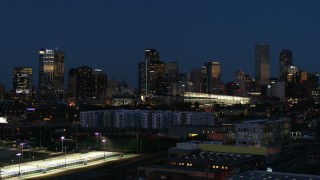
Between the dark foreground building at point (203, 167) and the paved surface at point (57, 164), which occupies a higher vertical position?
the dark foreground building at point (203, 167)

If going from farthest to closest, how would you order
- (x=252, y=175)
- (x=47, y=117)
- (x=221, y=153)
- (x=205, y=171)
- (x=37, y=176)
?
1. (x=47, y=117)
2. (x=221, y=153)
3. (x=37, y=176)
4. (x=205, y=171)
5. (x=252, y=175)

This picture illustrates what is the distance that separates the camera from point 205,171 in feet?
61.9

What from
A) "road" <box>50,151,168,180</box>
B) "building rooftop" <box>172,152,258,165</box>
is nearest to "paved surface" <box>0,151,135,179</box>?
"road" <box>50,151,168,180</box>

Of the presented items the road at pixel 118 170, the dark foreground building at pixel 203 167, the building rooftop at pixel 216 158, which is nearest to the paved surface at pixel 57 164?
the road at pixel 118 170

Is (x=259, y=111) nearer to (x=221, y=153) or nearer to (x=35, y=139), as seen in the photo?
(x=35, y=139)

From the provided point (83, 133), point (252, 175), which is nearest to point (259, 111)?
point (83, 133)

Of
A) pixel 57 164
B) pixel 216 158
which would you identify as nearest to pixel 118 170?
pixel 57 164

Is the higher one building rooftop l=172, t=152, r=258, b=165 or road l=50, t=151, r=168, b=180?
building rooftop l=172, t=152, r=258, b=165

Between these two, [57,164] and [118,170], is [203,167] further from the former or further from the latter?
[57,164]

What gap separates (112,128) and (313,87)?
57550 mm

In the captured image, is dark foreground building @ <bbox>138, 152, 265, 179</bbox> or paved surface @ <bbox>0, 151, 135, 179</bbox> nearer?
dark foreground building @ <bbox>138, 152, 265, 179</bbox>

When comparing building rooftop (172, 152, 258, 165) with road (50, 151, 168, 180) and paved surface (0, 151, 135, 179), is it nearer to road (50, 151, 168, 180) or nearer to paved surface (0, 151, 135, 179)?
road (50, 151, 168, 180)

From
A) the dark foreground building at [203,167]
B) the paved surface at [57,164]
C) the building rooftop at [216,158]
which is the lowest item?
the paved surface at [57,164]

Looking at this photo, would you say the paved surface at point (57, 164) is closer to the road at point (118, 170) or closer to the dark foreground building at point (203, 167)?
the road at point (118, 170)
